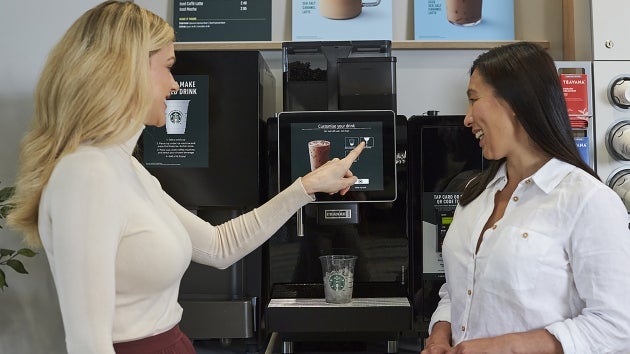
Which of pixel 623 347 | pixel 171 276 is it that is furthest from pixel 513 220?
pixel 171 276

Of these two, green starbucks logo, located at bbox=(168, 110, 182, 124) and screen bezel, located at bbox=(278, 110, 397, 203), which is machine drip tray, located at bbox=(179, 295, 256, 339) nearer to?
screen bezel, located at bbox=(278, 110, 397, 203)

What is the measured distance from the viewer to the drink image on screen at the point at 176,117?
6.34ft

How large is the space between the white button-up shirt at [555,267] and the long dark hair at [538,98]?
0.04m

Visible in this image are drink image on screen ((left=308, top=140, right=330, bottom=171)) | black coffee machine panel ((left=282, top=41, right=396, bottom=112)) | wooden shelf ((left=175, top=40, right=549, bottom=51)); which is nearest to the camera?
drink image on screen ((left=308, top=140, right=330, bottom=171))

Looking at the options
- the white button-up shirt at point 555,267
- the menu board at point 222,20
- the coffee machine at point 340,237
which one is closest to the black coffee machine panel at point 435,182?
the coffee machine at point 340,237

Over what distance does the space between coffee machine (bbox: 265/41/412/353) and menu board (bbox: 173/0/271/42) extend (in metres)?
0.49

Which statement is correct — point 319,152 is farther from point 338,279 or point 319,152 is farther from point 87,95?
point 87,95

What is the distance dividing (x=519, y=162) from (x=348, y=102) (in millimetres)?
782

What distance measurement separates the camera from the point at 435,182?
1.93 m

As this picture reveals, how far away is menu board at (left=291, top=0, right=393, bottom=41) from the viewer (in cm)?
244

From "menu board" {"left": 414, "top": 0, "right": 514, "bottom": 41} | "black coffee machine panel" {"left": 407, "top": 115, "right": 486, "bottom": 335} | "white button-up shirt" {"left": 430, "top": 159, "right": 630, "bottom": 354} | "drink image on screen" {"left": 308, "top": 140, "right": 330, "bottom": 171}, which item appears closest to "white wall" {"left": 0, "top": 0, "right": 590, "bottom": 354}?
"menu board" {"left": 414, "top": 0, "right": 514, "bottom": 41}

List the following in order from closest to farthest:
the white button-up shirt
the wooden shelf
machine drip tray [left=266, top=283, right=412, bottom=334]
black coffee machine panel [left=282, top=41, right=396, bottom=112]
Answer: the white button-up shirt < machine drip tray [left=266, top=283, right=412, bottom=334] < black coffee machine panel [left=282, top=41, right=396, bottom=112] < the wooden shelf

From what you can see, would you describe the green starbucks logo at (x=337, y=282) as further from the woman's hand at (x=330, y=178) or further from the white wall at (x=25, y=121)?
the white wall at (x=25, y=121)

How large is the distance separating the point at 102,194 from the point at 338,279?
2.98 ft
